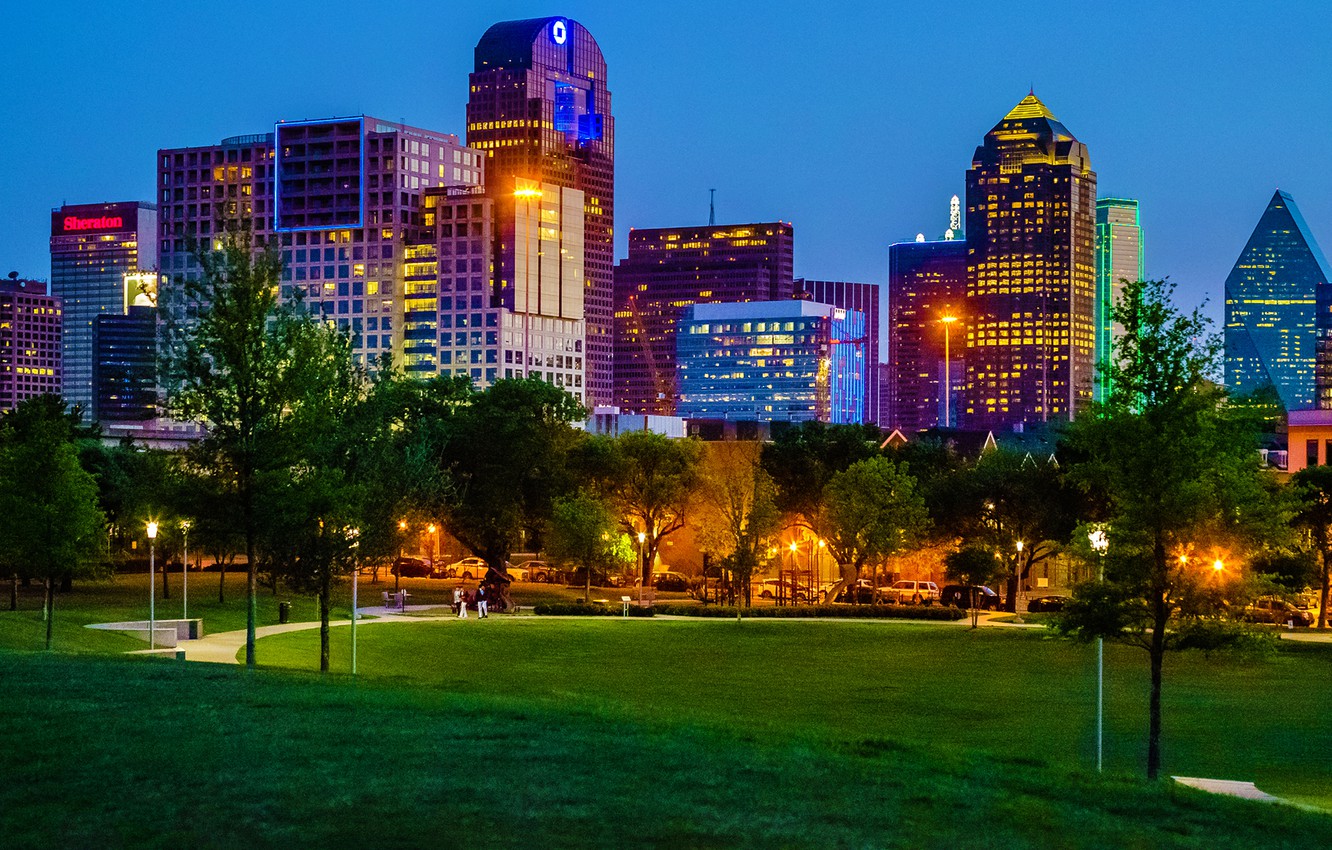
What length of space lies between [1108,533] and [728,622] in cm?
3508

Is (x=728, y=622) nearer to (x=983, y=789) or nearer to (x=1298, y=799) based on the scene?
(x=1298, y=799)

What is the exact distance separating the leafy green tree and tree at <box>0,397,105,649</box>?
31937mm

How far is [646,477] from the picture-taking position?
78.7 metres

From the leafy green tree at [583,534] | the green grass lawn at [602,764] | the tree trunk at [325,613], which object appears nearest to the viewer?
the green grass lawn at [602,764]

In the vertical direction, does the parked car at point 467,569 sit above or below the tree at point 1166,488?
below

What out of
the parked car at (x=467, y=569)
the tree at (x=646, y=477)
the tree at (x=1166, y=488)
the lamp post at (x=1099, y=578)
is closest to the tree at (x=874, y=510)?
the tree at (x=646, y=477)

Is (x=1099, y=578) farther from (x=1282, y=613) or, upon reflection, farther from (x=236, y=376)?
(x=1282, y=613)

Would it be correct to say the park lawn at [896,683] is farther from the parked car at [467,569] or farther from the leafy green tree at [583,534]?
the parked car at [467,569]

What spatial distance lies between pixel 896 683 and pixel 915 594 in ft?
124

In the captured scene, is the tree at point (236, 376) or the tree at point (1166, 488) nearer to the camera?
the tree at point (1166, 488)

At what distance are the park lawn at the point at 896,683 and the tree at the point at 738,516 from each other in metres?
7.22

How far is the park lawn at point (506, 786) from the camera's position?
43.6 feet

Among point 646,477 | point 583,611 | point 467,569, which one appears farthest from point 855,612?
point 467,569

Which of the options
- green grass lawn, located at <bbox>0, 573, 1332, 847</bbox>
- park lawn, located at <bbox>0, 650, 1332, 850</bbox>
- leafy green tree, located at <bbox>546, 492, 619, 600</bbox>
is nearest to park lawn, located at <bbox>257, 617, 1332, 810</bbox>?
green grass lawn, located at <bbox>0, 573, 1332, 847</bbox>
